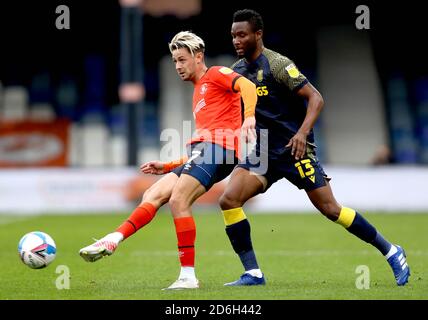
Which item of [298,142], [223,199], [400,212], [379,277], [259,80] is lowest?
[400,212]

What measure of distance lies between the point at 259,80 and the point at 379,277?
2.18m

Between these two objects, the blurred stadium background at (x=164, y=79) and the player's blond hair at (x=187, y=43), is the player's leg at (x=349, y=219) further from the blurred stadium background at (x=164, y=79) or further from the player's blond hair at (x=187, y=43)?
the blurred stadium background at (x=164, y=79)

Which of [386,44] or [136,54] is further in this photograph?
[386,44]

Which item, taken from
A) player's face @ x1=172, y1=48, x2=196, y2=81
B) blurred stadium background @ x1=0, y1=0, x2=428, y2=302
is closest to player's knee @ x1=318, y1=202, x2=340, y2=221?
player's face @ x1=172, y1=48, x2=196, y2=81

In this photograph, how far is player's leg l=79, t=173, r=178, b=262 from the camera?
706cm

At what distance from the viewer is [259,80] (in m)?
7.98

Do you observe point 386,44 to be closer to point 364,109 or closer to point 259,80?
point 364,109

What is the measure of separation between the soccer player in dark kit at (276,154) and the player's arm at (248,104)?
1.64ft

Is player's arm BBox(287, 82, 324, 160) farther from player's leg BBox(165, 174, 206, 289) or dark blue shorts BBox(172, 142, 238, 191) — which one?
player's leg BBox(165, 174, 206, 289)

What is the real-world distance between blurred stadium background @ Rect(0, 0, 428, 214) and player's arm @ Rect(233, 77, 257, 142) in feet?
61.4

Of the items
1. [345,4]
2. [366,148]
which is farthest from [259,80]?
[366,148]

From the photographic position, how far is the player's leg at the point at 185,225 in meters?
7.42

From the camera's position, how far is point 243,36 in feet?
25.9

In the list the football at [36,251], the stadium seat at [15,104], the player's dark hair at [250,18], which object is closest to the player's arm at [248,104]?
the player's dark hair at [250,18]
